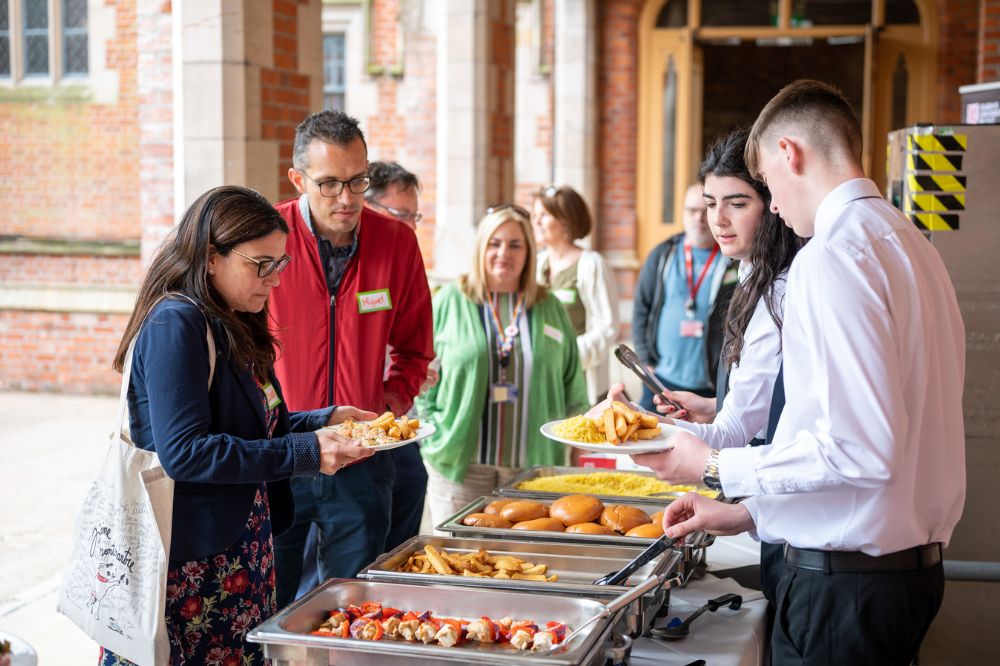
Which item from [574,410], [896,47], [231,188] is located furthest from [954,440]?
[896,47]

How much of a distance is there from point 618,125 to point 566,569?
33.0ft

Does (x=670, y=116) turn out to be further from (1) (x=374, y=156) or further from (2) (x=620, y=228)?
(1) (x=374, y=156)

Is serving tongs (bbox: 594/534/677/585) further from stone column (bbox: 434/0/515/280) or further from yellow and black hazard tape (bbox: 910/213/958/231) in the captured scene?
stone column (bbox: 434/0/515/280)

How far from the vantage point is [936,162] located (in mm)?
3928

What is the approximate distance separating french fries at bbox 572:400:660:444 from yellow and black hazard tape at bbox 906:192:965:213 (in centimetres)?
196

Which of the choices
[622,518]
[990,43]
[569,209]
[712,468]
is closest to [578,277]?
[569,209]

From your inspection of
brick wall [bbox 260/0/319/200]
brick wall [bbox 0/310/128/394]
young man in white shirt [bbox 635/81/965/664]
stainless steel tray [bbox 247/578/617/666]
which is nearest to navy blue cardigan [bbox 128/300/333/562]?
stainless steel tray [bbox 247/578/617/666]

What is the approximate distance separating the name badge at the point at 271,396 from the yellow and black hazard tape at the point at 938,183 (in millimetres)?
2598

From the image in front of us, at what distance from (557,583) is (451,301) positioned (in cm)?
204

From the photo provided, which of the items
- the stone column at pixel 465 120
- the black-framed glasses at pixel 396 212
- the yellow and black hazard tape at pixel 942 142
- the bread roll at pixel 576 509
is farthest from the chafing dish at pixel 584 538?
the stone column at pixel 465 120

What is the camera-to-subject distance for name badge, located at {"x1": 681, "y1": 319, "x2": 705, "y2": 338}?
5031mm

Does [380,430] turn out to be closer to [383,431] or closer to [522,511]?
[383,431]

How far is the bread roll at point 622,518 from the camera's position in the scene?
2.59 m

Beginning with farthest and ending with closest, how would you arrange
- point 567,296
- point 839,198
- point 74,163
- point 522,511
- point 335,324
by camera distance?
point 74,163
point 567,296
point 335,324
point 522,511
point 839,198
